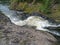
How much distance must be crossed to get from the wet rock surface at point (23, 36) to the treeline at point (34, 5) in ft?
8.66

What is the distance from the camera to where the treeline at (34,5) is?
14.0m

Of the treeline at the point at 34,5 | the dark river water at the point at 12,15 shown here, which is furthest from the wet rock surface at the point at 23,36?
the treeline at the point at 34,5

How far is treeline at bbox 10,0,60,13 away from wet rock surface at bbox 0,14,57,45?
2640 millimetres

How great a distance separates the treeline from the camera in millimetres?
13953

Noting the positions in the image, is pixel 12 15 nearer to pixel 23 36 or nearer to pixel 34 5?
pixel 34 5

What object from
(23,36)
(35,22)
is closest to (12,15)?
(35,22)

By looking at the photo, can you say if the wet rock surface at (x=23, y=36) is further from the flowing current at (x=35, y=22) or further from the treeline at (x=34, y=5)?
the treeline at (x=34, y=5)

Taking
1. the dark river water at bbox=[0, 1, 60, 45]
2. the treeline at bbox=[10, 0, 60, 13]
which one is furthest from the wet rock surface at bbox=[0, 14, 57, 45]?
the treeline at bbox=[10, 0, 60, 13]

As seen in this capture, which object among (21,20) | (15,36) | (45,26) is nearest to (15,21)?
(21,20)

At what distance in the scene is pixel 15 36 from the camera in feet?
34.4

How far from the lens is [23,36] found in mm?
10492

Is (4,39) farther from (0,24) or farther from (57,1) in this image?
(57,1)

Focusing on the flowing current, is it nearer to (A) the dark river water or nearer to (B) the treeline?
(A) the dark river water

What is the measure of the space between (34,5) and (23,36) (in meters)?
4.87
